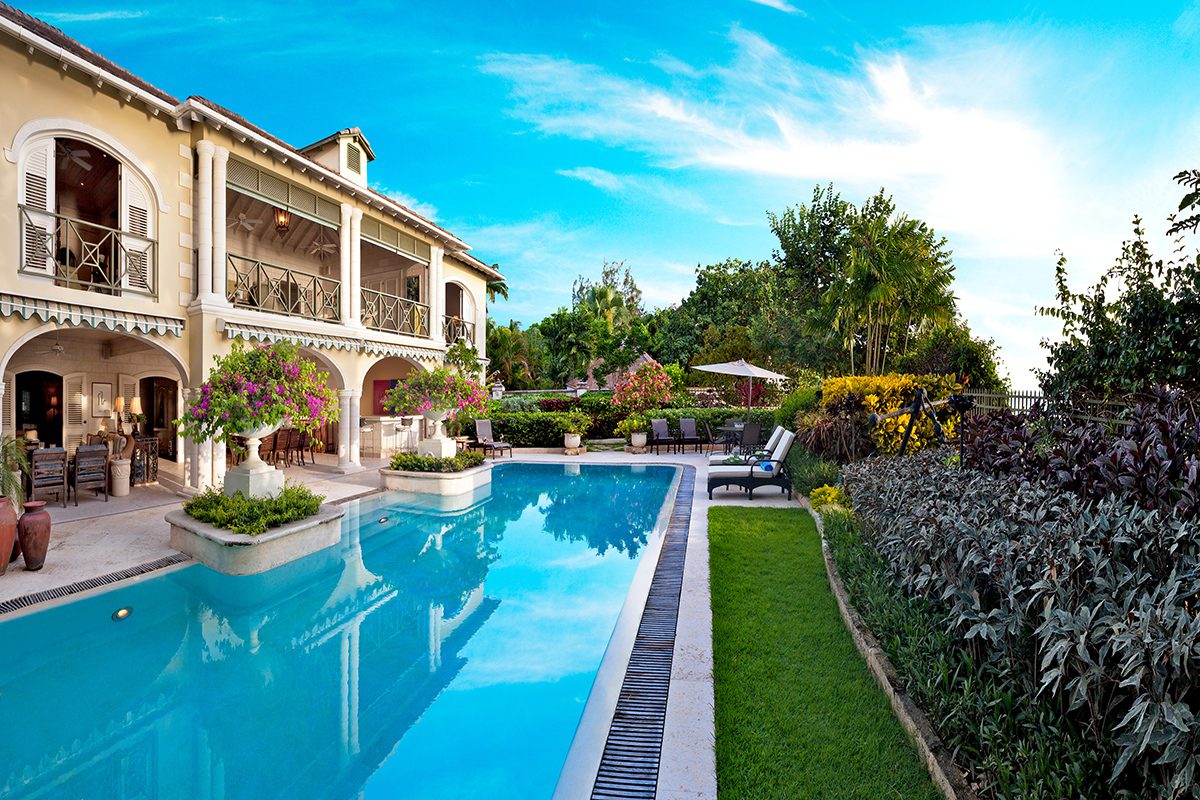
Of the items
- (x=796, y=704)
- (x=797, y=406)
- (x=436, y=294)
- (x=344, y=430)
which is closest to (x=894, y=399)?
(x=797, y=406)

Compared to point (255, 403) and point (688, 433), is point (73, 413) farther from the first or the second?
point (688, 433)

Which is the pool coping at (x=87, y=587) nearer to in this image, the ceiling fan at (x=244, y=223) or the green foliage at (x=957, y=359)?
the ceiling fan at (x=244, y=223)

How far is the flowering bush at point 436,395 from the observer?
514 inches

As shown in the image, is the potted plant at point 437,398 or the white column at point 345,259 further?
the white column at point 345,259

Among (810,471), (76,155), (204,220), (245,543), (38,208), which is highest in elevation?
(76,155)

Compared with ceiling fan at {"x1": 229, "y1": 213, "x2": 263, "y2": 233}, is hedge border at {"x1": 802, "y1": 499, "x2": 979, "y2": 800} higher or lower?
lower

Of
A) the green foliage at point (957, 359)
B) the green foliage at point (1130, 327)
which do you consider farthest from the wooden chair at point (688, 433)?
the green foliage at point (1130, 327)

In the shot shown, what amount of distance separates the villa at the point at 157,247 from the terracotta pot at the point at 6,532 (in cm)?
189

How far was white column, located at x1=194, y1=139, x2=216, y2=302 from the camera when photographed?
439 inches

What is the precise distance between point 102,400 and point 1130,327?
1945cm

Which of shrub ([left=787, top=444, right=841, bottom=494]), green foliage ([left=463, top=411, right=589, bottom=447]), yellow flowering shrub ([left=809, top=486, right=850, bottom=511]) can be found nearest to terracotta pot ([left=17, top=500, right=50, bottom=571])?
yellow flowering shrub ([left=809, top=486, right=850, bottom=511])

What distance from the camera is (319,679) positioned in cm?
473

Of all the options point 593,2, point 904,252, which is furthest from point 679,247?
point 593,2

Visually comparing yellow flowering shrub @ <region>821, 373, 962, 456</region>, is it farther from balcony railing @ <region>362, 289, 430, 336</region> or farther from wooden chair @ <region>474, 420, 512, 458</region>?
balcony railing @ <region>362, 289, 430, 336</region>
